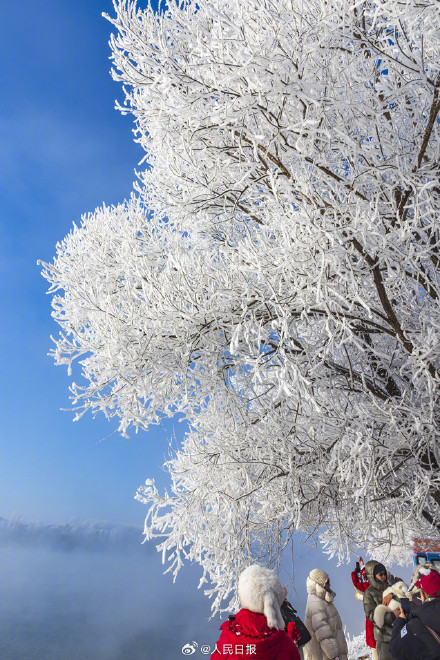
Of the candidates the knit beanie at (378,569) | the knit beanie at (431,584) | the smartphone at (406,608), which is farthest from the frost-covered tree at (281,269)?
the smartphone at (406,608)

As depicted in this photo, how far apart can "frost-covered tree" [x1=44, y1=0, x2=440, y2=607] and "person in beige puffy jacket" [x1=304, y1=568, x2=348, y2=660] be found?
694 mm

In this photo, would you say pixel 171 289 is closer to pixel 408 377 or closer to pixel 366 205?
pixel 366 205

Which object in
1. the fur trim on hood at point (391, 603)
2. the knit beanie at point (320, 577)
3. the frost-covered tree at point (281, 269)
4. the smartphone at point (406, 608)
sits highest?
the frost-covered tree at point (281, 269)

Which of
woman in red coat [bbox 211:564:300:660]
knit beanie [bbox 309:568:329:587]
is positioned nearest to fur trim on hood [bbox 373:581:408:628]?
knit beanie [bbox 309:568:329:587]

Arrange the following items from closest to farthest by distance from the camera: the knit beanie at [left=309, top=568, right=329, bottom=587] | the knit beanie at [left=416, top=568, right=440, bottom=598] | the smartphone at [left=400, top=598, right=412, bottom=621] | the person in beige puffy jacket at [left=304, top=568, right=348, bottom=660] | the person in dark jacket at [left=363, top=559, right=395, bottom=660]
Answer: the smartphone at [left=400, top=598, right=412, bottom=621] < the knit beanie at [left=416, top=568, right=440, bottom=598] < the person in beige puffy jacket at [left=304, top=568, right=348, bottom=660] < the knit beanie at [left=309, top=568, right=329, bottom=587] < the person in dark jacket at [left=363, top=559, right=395, bottom=660]

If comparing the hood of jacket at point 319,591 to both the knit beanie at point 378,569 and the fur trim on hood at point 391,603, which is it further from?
the knit beanie at point 378,569

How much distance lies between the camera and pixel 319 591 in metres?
6.04

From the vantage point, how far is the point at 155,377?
189 inches

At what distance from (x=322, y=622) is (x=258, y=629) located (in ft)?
12.8

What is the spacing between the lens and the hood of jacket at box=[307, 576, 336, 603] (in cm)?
604

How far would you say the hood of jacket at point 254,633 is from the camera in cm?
268

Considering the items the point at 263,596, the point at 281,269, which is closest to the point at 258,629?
the point at 263,596

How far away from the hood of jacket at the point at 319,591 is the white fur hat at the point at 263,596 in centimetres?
369

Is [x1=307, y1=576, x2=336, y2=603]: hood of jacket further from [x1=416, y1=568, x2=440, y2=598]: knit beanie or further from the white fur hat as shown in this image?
the white fur hat
